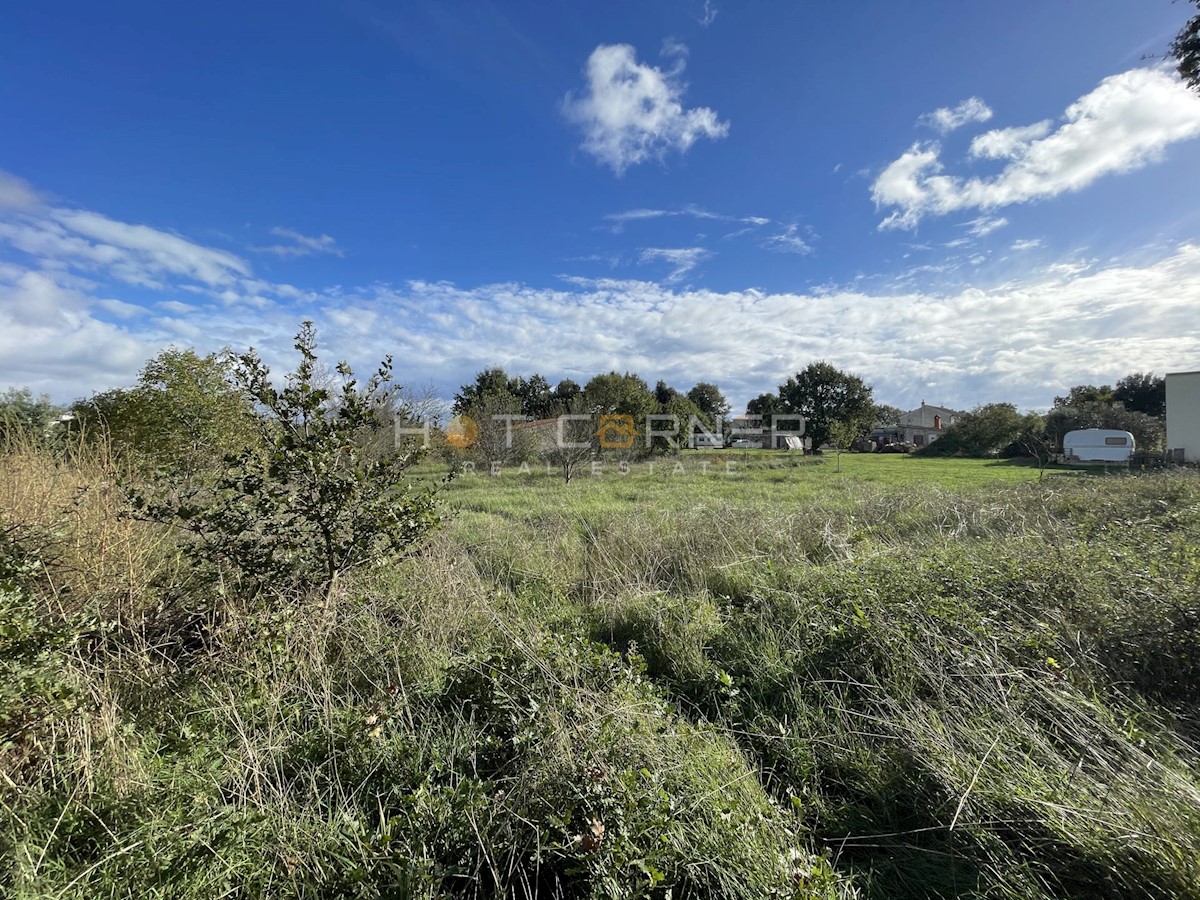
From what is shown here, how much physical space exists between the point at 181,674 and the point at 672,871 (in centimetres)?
311

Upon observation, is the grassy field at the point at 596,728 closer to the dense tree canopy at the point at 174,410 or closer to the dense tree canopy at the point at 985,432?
the dense tree canopy at the point at 174,410

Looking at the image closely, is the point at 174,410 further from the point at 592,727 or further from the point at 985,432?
the point at 985,432

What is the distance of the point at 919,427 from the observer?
6025 cm

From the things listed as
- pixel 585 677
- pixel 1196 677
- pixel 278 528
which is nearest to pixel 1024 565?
pixel 1196 677

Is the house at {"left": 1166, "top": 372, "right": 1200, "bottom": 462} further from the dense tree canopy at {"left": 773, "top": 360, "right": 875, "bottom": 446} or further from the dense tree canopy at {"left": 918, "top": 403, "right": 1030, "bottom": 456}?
the dense tree canopy at {"left": 773, "top": 360, "right": 875, "bottom": 446}

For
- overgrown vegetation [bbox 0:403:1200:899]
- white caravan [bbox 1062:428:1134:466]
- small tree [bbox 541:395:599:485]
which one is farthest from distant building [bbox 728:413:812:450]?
overgrown vegetation [bbox 0:403:1200:899]

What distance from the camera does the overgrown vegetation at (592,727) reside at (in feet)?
5.91

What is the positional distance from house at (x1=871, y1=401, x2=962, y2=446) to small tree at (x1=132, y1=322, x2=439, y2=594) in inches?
2102

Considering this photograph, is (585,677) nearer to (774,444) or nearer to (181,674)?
(181,674)

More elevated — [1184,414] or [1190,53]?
[1190,53]

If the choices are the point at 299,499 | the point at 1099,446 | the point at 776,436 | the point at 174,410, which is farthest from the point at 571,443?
the point at 1099,446

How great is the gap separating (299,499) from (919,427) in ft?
233

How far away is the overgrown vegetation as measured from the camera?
1.80 meters

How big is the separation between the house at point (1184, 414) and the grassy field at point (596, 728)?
74.4ft
